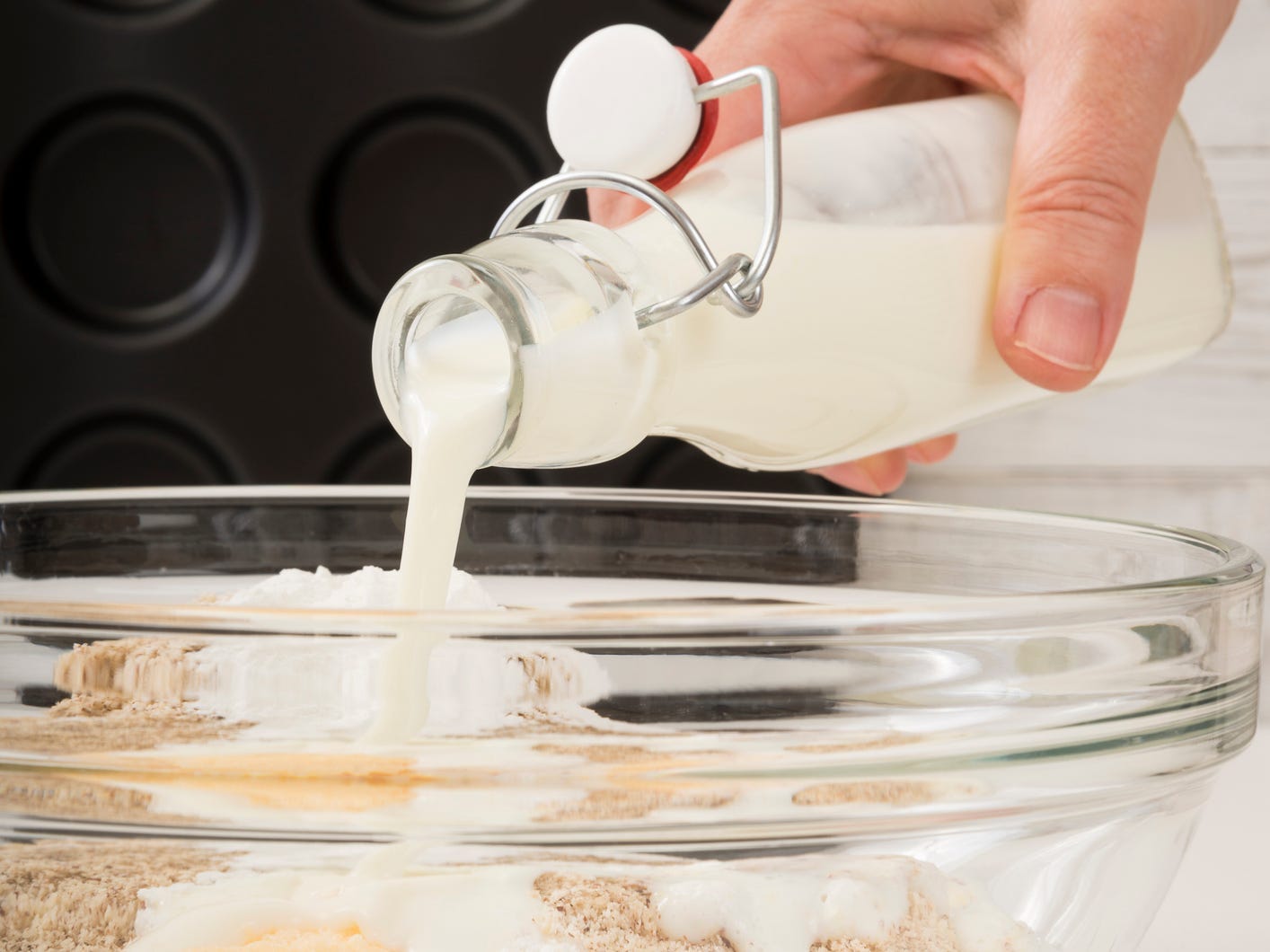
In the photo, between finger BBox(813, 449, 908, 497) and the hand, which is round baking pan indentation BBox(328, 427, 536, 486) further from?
the hand

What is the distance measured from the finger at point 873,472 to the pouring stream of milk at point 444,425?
41cm

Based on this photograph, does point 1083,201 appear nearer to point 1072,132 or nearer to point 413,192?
point 1072,132

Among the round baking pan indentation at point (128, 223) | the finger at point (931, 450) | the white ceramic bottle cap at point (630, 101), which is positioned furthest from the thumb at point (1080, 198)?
the round baking pan indentation at point (128, 223)

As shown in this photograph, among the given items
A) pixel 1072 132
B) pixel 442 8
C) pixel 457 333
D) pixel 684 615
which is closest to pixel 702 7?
pixel 442 8

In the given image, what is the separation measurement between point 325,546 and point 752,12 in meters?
0.33

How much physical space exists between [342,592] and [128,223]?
55cm

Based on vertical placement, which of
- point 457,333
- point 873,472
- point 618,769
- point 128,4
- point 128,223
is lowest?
point 618,769

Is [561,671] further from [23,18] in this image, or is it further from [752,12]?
[23,18]

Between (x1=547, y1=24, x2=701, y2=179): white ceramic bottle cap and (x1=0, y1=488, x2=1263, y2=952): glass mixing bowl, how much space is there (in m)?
A: 0.18

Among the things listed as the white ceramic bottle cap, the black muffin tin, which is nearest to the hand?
the white ceramic bottle cap

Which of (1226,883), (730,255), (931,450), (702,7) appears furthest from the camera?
(702,7)

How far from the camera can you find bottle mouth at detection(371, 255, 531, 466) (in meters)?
0.31

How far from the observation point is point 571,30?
2.77 feet

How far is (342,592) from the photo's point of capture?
16.4 inches
